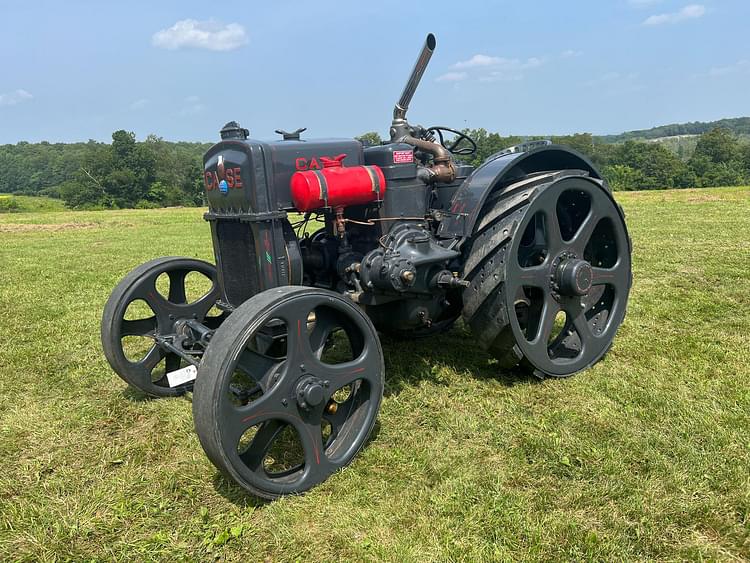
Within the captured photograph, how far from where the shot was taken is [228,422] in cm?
250

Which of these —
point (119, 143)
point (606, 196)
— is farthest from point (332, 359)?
point (119, 143)

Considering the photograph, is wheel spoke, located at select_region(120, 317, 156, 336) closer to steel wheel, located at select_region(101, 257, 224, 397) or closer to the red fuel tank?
steel wheel, located at select_region(101, 257, 224, 397)

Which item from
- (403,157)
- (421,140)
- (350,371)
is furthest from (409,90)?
(350,371)

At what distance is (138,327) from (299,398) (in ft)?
6.39

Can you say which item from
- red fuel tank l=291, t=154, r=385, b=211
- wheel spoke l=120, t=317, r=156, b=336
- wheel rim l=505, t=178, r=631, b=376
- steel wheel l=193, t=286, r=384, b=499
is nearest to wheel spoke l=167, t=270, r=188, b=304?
wheel spoke l=120, t=317, r=156, b=336

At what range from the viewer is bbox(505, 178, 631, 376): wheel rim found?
3762mm

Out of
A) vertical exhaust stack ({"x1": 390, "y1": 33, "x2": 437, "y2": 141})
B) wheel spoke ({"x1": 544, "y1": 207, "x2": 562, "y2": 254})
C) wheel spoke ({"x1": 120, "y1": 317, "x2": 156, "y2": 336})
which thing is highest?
vertical exhaust stack ({"x1": 390, "y1": 33, "x2": 437, "y2": 141})

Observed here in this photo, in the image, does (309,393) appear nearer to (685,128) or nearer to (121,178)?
(121,178)

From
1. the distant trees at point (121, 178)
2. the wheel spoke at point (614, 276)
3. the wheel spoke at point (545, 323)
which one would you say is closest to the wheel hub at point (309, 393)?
the wheel spoke at point (545, 323)

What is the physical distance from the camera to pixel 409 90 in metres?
4.14

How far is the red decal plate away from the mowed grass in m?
1.56

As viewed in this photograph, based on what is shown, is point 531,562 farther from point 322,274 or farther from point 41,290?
point 41,290

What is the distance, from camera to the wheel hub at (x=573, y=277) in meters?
3.78

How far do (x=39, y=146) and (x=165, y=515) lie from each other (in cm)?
10675
